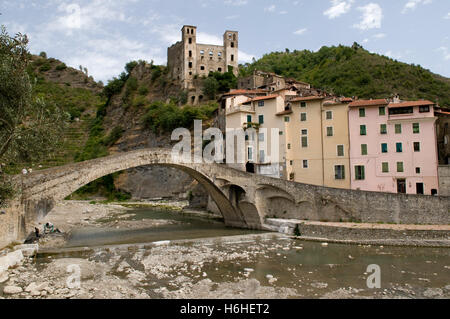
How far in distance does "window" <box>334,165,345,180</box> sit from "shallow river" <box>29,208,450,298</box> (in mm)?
7920

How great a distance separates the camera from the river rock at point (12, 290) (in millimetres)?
9453

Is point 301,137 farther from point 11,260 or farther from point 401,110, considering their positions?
point 11,260

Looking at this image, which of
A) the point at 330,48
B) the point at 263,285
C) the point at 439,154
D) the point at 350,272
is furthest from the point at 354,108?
the point at 330,48

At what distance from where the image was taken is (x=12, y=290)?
9523 mm

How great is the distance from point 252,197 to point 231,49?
154 ft

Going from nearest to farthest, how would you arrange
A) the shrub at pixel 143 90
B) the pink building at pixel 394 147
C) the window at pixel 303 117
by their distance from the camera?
the pink building at pixel 394 147 < the window at pixel 303 117 < the shrub at pixel 143 90

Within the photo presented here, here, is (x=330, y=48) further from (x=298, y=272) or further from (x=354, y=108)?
(x=298, y=272)

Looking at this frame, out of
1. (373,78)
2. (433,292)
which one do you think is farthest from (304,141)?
(373,78)

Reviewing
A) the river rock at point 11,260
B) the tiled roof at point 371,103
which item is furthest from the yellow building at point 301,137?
the river rock at point 11,260

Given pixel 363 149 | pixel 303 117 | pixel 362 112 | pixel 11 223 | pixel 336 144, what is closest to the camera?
pixel 11 223

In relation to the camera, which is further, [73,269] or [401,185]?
[401,185]

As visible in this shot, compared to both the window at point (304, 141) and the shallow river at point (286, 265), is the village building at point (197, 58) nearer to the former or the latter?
the window at point (304, 141)

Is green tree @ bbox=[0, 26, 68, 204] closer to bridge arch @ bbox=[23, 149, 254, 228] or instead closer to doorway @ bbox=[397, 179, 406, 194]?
bridge arch @ bbox=[23, 149, 254, 228]

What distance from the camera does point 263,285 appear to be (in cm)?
1141
